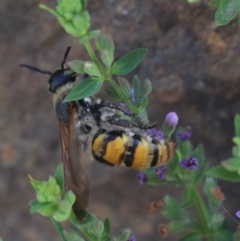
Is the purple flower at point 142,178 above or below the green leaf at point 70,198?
below

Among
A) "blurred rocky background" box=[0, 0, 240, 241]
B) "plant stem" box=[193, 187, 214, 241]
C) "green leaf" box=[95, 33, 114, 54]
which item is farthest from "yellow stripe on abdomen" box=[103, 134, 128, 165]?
"blurred rocky background" box=[0, 0, 240, 241]

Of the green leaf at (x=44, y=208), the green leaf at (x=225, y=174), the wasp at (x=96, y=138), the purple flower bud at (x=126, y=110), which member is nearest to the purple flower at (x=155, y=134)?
the wasp at (x=96, y=138)

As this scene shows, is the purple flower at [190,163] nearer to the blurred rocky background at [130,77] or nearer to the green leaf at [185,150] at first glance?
the green leaf at [185,150]

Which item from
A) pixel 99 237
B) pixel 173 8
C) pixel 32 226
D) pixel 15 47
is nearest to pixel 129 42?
pixel 173 8

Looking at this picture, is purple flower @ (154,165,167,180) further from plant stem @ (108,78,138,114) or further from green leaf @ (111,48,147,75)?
green leaf @ (111,48,147,75)

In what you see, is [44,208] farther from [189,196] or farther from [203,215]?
[203,215]

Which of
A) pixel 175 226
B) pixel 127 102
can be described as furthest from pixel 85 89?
pixel 175 226

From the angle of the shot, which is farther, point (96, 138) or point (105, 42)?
point (96, 138)
